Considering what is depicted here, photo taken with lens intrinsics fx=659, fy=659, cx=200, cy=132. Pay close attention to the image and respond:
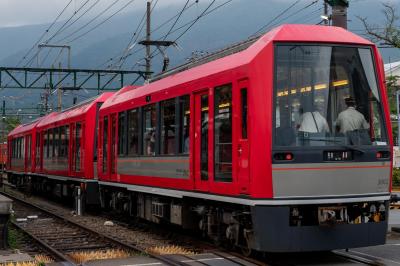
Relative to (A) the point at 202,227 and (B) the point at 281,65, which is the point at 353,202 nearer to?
(B) the point at 281,65

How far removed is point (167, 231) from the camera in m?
14.0

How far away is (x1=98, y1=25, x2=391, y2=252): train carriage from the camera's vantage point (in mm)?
8461

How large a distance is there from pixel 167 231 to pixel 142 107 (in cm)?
269

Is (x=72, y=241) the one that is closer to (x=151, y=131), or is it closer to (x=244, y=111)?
(x=151, y=131)

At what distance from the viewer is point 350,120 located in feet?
29.0

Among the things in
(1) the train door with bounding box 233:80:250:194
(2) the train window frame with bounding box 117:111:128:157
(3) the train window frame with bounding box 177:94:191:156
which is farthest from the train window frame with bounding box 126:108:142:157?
(1) the train door with bounding box 233:80:250:194

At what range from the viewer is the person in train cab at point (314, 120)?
8.66m

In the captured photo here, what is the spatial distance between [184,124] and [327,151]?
319 centimetres

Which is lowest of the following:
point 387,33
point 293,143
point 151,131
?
point 293,143

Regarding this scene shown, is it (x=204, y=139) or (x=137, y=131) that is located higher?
(x=137, y=131)

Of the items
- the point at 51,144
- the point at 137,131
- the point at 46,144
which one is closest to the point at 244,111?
the point at 137,131

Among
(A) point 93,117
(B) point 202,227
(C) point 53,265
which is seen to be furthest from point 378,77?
(A) point 93,117

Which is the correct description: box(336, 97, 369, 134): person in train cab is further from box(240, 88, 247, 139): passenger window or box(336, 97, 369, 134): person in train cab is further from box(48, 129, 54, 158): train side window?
box(48, 129, 54, 158): train side window

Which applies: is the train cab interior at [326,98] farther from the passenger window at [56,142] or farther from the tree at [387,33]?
the passenger window at [56,142]
